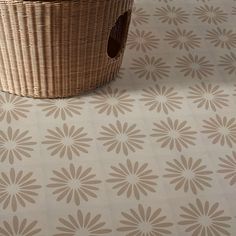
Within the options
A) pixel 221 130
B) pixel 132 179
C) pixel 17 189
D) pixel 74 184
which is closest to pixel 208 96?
pixel 221 130

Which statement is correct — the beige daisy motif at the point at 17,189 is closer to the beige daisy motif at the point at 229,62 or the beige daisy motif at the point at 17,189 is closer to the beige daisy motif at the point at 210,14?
the beige daisy motif at the point at 229,62

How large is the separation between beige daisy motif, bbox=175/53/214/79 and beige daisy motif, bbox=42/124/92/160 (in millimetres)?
421

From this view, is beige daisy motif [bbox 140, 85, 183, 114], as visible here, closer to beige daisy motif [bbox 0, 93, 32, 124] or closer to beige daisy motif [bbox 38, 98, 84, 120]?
beige daisy motif [bbox 38, 98, 84, 120]

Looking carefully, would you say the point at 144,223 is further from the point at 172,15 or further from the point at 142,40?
the point at 172,15

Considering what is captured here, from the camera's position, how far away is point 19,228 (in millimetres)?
1066

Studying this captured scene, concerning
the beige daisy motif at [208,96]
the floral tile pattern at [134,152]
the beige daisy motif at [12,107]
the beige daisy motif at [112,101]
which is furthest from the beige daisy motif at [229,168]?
the beige daisy motif at [12,107]

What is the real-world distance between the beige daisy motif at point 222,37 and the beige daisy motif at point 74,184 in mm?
702

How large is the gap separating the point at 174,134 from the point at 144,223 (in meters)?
0.30

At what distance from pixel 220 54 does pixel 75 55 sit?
1.84ft

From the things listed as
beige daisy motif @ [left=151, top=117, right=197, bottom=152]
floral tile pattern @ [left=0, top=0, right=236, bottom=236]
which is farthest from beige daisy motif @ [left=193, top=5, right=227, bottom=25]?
beige daisy motif @ [left=151, top=117, right=197, bottom=152]

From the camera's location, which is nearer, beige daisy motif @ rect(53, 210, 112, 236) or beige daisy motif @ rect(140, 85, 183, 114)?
beige daisy motif @ rect(53, 210, 112, 236)

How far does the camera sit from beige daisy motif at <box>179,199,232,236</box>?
1.11m

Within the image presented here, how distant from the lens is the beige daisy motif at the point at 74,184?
3.72 ft

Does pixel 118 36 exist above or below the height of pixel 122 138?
above
